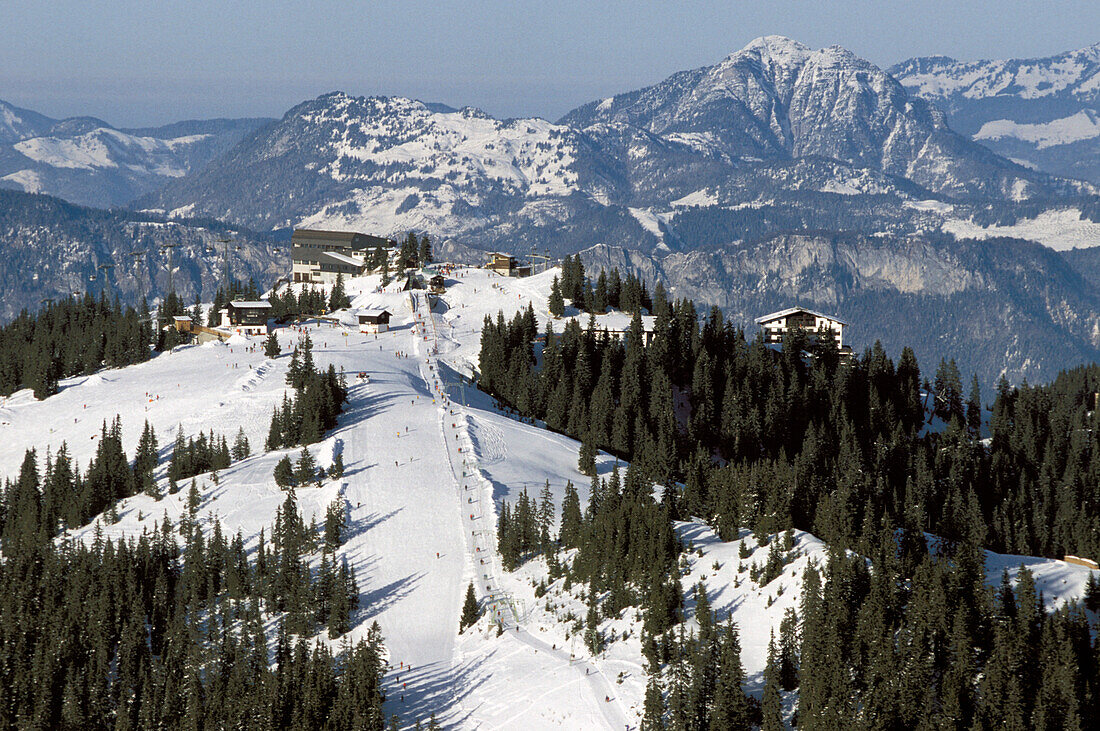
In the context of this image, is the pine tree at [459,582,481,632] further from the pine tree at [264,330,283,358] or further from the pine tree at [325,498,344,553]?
the pine tree at [264,330,283,358]

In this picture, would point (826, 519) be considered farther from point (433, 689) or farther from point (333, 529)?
point (333, 529)

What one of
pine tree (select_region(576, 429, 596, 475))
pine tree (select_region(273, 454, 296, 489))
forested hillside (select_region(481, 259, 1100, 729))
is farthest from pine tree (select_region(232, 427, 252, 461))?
pine tree (select_region(576, 429, 596, 475))

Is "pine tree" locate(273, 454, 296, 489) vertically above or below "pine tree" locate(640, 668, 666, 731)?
above

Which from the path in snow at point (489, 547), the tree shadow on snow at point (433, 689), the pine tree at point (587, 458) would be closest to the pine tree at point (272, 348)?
the path in snow at point (489, 547)

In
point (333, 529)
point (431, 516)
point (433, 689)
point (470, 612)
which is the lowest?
point (433, 689)

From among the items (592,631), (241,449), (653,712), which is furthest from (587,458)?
(653,712)

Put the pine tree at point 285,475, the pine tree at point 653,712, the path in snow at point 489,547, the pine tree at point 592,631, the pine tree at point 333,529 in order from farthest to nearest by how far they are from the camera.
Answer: the pine tree at point 285,475, the pine tree at point 333,529, the pine tree at point 592,631, the path in snow at point 489,547, the pine tree at point 653,712

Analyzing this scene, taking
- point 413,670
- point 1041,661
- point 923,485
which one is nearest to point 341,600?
point 413,670

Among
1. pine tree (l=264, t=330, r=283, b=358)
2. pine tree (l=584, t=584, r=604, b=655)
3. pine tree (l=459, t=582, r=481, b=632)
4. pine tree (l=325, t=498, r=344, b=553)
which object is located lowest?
pine tree (l=459, t=582, r=481, b=632)

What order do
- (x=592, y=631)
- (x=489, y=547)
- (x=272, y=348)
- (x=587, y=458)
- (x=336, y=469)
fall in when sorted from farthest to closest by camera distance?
(x=272, y=348) < (x=587, y=458) < (x=336, y=469) < (x=489, y=547) < (x=592, y=631)

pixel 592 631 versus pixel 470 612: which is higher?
pixel 592 631

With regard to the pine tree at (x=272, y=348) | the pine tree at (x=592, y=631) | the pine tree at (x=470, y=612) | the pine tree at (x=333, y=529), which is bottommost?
the pine tree at (x=470, y=612)

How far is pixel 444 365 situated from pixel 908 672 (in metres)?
119

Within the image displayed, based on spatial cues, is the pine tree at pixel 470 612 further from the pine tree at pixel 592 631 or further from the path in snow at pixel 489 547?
the pine tree at pixel 592 631
